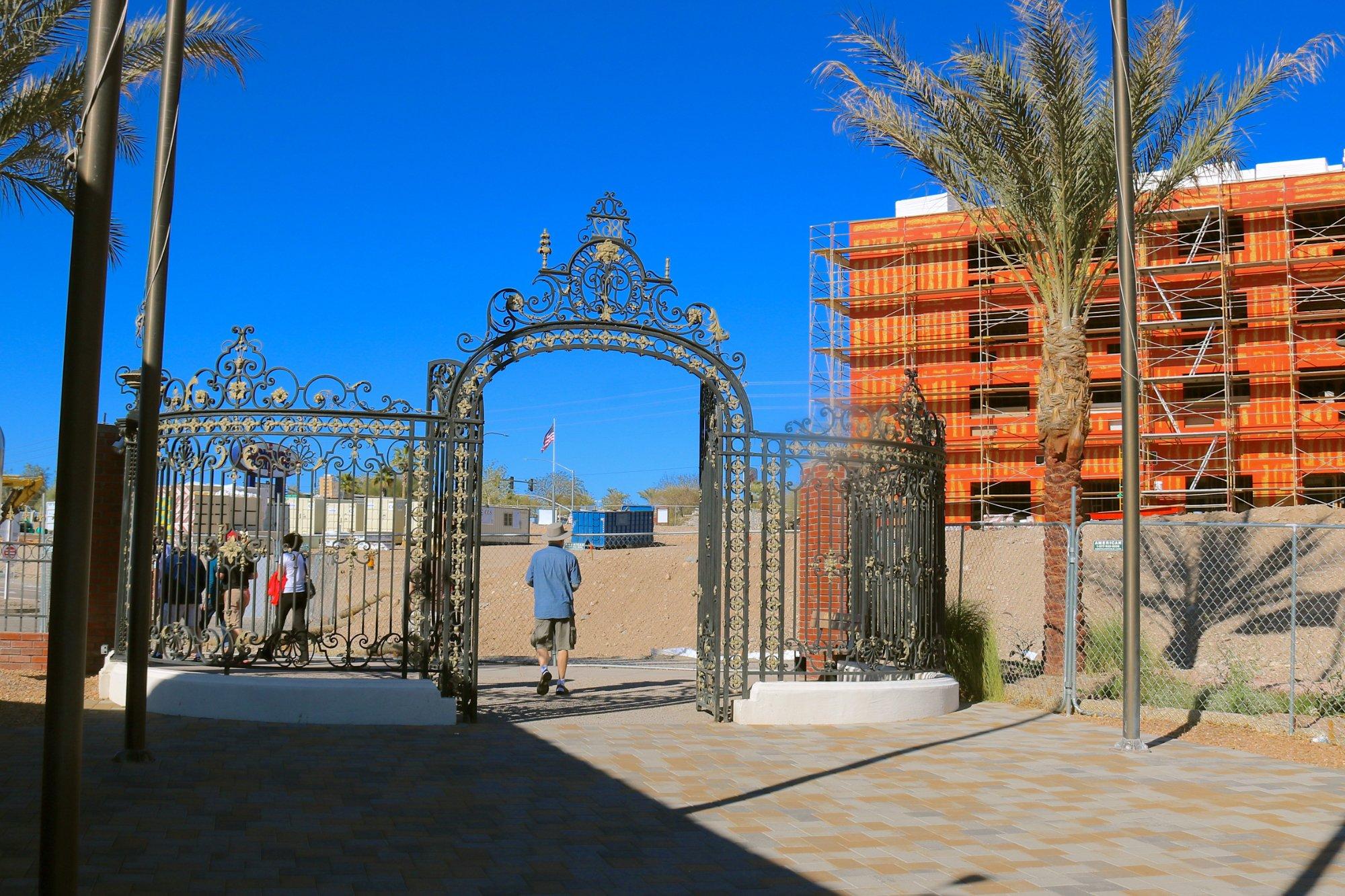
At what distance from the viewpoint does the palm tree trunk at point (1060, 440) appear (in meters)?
13.7

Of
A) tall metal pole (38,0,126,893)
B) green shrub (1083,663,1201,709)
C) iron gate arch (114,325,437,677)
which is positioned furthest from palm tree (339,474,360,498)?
green shrub (1083,663,1201,709)

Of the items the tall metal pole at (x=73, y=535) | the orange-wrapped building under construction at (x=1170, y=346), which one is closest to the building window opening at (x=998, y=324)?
the orange-wrapped building under construction at (x=1170, y=346)

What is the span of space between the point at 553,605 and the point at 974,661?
4.60m

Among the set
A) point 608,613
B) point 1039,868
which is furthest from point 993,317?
point 1039,868

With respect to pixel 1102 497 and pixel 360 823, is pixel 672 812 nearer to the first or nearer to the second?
pixel 360 823

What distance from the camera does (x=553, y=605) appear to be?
11.6 m

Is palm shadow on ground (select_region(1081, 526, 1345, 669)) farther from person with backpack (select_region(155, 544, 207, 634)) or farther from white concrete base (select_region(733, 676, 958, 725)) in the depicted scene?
person with backpack (select_region(155, 544, 207, 634))

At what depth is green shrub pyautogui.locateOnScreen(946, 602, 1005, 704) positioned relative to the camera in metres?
12.8

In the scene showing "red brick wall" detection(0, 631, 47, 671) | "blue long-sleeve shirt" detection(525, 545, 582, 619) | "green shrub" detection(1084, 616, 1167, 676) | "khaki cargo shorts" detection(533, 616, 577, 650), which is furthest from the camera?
"green shrub" detection(1084, 616, 1167, 676)

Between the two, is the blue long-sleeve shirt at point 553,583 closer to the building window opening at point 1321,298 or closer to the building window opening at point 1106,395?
the building window opening at point 1106,395

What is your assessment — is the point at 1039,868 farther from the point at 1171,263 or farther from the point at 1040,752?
the point at 1171,263

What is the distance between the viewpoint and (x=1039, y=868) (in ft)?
19.8

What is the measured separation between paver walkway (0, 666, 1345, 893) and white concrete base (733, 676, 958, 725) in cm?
30

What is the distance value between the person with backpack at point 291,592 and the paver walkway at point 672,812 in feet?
3.10
